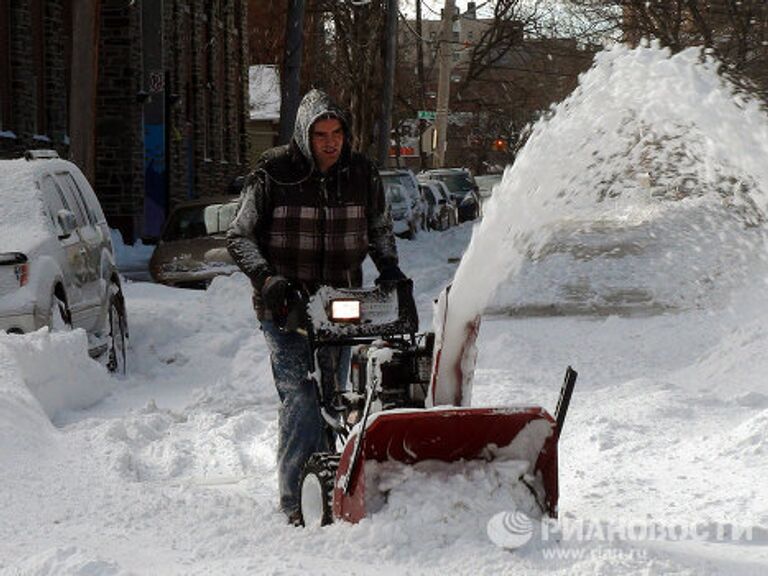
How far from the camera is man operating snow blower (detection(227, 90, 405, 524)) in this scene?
6.38m

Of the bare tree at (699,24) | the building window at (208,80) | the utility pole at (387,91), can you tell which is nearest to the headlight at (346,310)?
the bare tree at (699,24)

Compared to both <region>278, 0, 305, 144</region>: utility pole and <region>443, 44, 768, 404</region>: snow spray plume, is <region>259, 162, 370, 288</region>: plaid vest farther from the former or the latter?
<region>278, 0, 305, 144</region>: utility pole

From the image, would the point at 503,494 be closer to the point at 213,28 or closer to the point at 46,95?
the point at 46,95

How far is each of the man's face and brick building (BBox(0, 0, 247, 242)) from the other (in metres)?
14.8

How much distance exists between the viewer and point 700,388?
10.3 meters

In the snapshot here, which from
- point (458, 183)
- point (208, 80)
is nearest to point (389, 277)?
point (208, 80)

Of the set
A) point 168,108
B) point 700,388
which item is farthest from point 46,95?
point 700,388

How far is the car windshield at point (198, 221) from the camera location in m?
20.2

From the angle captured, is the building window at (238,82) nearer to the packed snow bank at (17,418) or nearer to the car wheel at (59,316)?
the car wheel at (59,316)

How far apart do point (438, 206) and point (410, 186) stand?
251 inches

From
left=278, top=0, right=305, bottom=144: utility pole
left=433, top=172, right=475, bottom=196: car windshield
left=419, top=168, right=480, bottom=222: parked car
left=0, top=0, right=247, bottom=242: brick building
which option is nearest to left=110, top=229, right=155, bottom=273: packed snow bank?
left=0, top=0, right=247, bottom=242: brick building

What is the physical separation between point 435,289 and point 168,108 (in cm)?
1308

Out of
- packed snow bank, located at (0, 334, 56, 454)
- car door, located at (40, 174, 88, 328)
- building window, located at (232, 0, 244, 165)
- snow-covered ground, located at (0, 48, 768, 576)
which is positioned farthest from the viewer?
building window, located at (232, 0, 244, 165)

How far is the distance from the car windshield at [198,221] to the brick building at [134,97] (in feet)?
6.26
